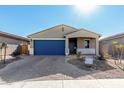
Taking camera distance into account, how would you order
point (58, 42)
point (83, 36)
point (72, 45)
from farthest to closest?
point (72, 45)
point (58, 42)
point (83, 36)

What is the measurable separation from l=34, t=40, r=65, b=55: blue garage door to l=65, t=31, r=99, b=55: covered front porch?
0.81 m

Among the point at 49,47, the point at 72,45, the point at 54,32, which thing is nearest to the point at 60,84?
the point at 49,47

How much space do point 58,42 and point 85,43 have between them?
11.9 feet

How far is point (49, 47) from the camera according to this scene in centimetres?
2302

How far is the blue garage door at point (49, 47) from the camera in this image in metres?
23.0

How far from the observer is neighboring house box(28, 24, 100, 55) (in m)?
22.9

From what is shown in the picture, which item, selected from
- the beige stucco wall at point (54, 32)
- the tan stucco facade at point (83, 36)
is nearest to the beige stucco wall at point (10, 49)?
the beige stucco wall at point (54, 32)

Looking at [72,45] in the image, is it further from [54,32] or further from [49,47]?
[49,47]

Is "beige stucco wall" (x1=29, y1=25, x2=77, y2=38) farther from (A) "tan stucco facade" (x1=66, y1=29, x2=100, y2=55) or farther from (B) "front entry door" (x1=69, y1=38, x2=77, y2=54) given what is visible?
(B) "front entry door" (x1=69, y1=38, x2=77, y2=54)

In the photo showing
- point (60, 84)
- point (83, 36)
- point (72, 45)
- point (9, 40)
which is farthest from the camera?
point (72, 45)

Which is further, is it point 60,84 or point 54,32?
point 54,32

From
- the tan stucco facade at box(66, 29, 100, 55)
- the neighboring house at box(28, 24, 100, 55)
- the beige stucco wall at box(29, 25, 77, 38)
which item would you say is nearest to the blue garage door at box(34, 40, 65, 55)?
the neighboring house at box(28, 24, 100, 55)
